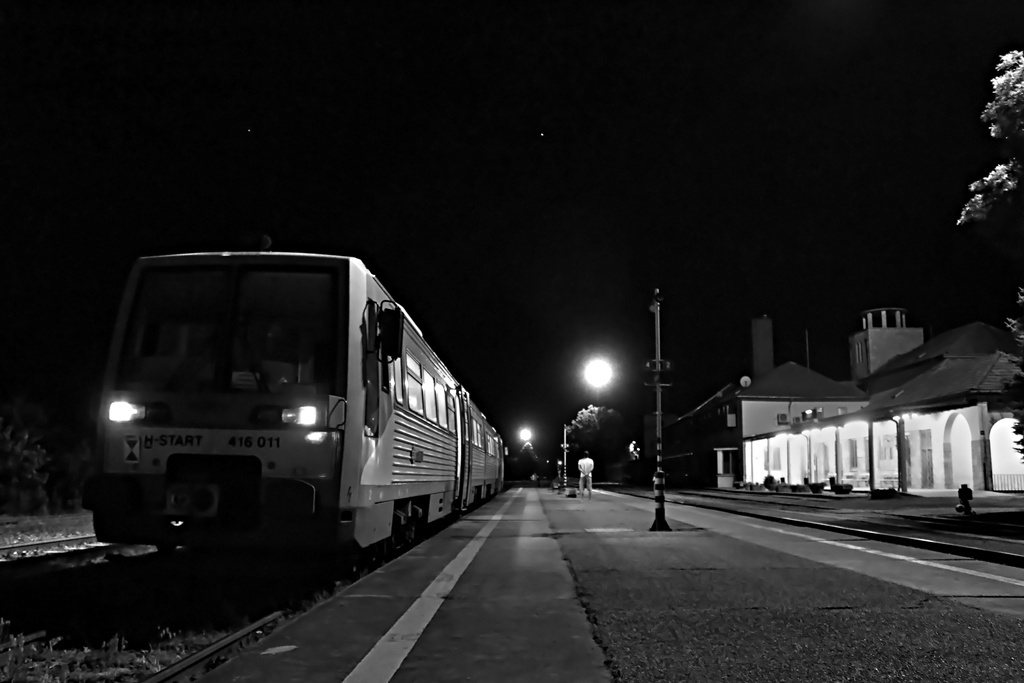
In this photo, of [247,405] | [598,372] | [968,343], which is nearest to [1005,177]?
[598,372]

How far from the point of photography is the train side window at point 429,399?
13570 millimetres

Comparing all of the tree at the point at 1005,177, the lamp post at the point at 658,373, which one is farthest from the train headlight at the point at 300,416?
the tree at the point at 1005,177

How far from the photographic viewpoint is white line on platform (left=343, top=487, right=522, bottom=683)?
5.08 meters

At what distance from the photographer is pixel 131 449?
798cm

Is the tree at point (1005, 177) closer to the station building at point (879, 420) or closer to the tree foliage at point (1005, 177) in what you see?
the tree foliage at point (1005, 177)

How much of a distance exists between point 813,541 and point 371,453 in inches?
377

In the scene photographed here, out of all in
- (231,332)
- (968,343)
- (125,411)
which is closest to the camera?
(125,411)

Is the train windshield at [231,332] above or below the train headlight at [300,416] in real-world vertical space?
above

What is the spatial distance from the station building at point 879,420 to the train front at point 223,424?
1959 centimetres

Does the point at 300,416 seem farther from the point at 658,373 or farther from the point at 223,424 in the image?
the point at 658,373

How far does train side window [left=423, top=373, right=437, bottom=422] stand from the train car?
3.95m

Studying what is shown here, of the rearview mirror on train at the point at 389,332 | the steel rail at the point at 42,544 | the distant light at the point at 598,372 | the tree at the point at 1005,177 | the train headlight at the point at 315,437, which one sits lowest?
the steel rail at the point at 42,544

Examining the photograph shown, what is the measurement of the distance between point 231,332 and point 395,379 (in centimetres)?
225

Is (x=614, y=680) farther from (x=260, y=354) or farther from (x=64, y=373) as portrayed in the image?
(x=64, y=373)
